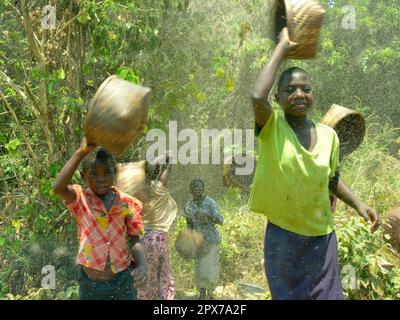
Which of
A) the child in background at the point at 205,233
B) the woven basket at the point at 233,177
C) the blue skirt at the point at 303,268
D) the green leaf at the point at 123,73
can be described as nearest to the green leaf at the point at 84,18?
the green leaf at the point at 123,73

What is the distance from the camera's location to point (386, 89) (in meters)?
11.8

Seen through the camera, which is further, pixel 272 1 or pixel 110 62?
pixel 110 62

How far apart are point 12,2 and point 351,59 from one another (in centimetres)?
779

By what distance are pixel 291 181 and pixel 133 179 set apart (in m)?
2.16

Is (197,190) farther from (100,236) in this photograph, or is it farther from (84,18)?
(100,236)

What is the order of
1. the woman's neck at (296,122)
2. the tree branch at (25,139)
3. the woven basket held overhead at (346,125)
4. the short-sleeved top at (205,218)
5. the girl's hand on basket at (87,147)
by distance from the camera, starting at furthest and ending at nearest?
the short-sleeved top at (205,218)
the tree branch at (25,139)
the woven basket held overhead at (346,125)
the woman's neck at (296,122)
the girl's hand on basket at (87,147)

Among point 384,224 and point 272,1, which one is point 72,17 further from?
point 384,224

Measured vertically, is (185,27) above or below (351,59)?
above

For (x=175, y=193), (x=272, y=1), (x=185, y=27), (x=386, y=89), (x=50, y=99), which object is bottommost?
(x=386, y=89)

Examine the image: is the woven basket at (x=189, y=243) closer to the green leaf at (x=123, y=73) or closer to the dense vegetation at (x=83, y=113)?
the dense vegetation at (x=83, y=113)

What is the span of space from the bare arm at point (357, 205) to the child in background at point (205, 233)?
8.56 feet

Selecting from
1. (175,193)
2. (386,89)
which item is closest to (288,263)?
(175,193)

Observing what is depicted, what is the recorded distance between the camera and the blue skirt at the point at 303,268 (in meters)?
3.00
